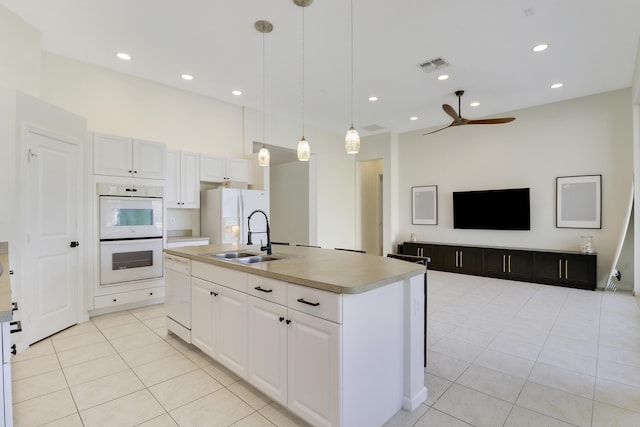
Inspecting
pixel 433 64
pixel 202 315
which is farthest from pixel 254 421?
pixel 433 64

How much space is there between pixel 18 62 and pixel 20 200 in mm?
1518

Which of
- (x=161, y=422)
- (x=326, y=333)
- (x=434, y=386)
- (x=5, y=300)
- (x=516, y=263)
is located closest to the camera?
(x=5, y=300)

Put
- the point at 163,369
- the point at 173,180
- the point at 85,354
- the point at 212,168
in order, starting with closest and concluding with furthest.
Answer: the point at 163,369 → the point at 85,354 → the point at 173,180 → the point at 212,168

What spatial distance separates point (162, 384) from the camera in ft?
7.50

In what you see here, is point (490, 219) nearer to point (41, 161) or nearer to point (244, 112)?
point (244, 112)

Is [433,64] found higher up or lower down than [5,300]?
higher up

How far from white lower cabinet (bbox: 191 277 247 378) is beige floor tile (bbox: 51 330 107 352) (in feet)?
3.91

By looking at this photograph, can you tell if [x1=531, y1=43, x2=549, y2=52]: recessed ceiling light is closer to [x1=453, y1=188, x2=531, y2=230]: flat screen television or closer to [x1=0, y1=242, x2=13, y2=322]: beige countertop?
[x1=453, y1=188, x2=531, y2=230]: flat screen television

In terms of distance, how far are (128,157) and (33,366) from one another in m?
2.46

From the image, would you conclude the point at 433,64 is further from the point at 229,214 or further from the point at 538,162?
the point at 229,214

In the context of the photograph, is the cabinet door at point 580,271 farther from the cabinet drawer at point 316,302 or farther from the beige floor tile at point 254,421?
the beige floor tile at point 254,421

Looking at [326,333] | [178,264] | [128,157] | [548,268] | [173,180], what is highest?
[128,157]

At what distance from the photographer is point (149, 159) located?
163 inches

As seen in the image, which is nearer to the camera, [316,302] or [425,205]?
[316,302]
